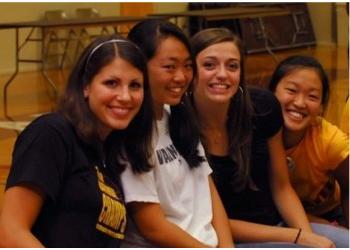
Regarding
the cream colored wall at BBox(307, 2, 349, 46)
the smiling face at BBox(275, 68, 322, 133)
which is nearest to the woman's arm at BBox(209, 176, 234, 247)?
the smiling face at BBox(275, 68, 322, 133)

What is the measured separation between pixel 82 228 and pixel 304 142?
1.09 metres

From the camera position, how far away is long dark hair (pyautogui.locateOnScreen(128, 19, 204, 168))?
6.29 ft

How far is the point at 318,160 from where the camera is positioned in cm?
241

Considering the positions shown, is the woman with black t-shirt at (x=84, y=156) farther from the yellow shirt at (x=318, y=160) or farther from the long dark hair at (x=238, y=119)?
the yellow shirt at (x=318, y=160)

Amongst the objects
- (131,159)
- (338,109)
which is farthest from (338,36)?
(131,159)

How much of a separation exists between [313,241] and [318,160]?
0.34 m

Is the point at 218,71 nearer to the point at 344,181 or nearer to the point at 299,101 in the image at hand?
the point at 299,101

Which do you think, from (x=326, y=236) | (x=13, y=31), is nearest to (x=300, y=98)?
(x=326, y=236)

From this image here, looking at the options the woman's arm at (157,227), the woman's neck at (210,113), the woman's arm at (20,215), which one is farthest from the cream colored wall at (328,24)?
the woman's arm at (20,215)

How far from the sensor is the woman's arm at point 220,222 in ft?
6.64

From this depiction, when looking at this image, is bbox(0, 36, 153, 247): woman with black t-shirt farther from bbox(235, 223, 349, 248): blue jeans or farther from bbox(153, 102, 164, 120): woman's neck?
bbox(235, 223, 349, 248): blue jeans

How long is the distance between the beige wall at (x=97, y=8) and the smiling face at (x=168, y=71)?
6989 millimetres

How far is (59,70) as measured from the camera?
362 inches

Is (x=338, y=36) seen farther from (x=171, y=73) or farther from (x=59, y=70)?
(x=171, y=73)
